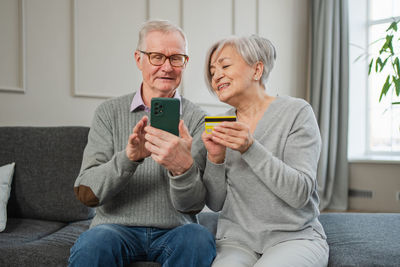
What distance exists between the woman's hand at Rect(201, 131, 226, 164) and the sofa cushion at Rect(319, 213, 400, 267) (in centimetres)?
50

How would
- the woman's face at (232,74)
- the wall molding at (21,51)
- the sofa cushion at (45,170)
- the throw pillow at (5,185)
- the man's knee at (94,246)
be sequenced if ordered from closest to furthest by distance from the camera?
the man's knee at (94,246), the woman's face at (232,74), the throw pillow at (5,185), the sofa cushion at (45,170), the wall molding at (21,51)

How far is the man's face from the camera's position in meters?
1.33

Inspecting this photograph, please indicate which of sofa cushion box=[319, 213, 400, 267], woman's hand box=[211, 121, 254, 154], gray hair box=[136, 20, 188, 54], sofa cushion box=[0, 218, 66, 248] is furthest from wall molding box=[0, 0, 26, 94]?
sofa cushion box=[319, 213, 400, 267]

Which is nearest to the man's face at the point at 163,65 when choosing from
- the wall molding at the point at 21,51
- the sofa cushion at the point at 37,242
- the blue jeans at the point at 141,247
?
the blue jeans at the point at 141,247

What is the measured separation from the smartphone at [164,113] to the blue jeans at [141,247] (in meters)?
0.35

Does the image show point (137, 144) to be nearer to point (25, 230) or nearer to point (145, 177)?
point (145, 177)

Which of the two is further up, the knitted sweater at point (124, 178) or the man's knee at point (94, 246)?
the knitted sweater at point (124, 178)

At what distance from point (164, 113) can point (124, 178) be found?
260 mm

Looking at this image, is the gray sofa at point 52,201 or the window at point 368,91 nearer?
the gray sofa at point 52,201

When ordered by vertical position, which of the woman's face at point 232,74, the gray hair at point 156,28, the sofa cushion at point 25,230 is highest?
the gray hair at point 156,28

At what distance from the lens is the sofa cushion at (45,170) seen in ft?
5.57

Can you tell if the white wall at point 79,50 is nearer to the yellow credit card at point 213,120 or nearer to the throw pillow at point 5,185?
the throw pillow at point 5,185

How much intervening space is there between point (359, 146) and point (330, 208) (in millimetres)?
809

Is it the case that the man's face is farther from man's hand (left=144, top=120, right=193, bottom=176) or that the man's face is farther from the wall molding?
the wall molding
